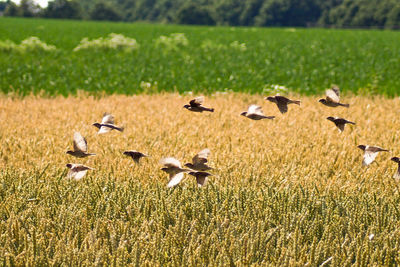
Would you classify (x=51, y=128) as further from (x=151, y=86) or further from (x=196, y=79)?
(x=196, y=79)

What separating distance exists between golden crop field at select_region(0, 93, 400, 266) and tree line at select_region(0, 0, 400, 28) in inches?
2610

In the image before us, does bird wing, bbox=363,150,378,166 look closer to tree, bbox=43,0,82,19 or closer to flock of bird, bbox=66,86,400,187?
flock of bird, bbox=66,86,400,187

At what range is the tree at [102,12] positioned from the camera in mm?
88375

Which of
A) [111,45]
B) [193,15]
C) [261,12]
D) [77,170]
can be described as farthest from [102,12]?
[77,170]

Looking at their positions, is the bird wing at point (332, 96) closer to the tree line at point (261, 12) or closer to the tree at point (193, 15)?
the tree line at point (261, 12)

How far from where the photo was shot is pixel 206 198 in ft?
9.83

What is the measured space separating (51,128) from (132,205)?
2.40m

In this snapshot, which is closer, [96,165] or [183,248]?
[183,248]

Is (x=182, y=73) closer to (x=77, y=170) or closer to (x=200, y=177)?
(x=77, y=170)

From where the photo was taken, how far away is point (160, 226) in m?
2.60

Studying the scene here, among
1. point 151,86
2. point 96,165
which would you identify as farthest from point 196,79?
point 96,165

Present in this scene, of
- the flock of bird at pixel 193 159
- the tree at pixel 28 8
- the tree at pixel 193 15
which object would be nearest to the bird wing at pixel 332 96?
the flock of bird at pixel 193 159

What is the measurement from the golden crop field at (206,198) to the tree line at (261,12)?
66.3m

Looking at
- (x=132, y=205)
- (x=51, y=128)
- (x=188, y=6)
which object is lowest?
(x=188, y=6)
